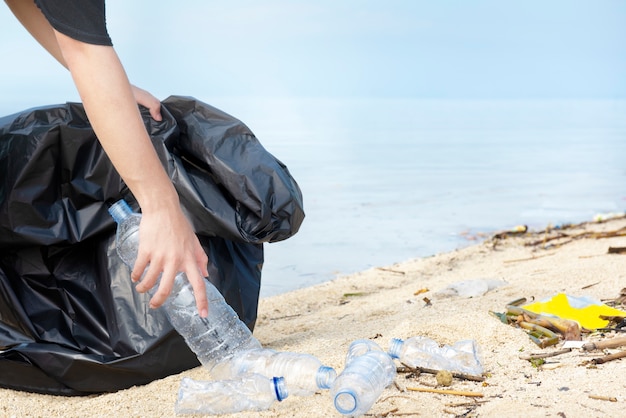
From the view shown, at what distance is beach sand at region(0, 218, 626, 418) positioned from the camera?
1.72m

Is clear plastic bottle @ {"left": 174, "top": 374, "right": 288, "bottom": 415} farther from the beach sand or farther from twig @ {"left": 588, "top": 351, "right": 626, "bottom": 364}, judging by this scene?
twig @ {"left": 588, "top": 351, "right": 626, "bottom": 364}

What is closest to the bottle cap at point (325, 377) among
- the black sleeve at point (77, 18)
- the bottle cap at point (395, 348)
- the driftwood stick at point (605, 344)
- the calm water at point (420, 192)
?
the bottle cap at point (395, 348)

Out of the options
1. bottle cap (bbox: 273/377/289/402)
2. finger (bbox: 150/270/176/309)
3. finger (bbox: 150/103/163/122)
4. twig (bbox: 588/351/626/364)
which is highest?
finger (bbox: 150/103/163/122)

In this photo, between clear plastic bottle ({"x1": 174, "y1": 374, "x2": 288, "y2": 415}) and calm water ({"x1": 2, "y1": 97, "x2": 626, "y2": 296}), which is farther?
calm water ({"x1": 2, "y1": 97, "x2": 626, "y2": 296})

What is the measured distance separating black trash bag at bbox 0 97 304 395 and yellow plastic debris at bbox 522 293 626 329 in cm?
92

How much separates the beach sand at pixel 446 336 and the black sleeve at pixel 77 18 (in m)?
0.95

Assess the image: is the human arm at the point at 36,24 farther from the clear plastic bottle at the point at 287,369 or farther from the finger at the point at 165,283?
the clear plastic bottle at the point at 287,369

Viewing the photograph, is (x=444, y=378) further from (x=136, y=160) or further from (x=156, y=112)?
(x=156, y=112)

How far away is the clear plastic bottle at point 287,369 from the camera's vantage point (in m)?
1.80

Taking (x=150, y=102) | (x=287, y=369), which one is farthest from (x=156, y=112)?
(x=287, y=369)

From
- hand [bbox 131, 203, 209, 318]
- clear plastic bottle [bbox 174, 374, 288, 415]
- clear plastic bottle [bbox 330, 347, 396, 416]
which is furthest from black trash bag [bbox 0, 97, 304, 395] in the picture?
hand [bbox 131, 203, 209, 318]

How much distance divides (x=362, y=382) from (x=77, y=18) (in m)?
0.98

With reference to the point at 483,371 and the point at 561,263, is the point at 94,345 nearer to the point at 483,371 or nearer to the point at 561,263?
the point at 483,371

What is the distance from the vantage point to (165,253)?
1.27 metres
